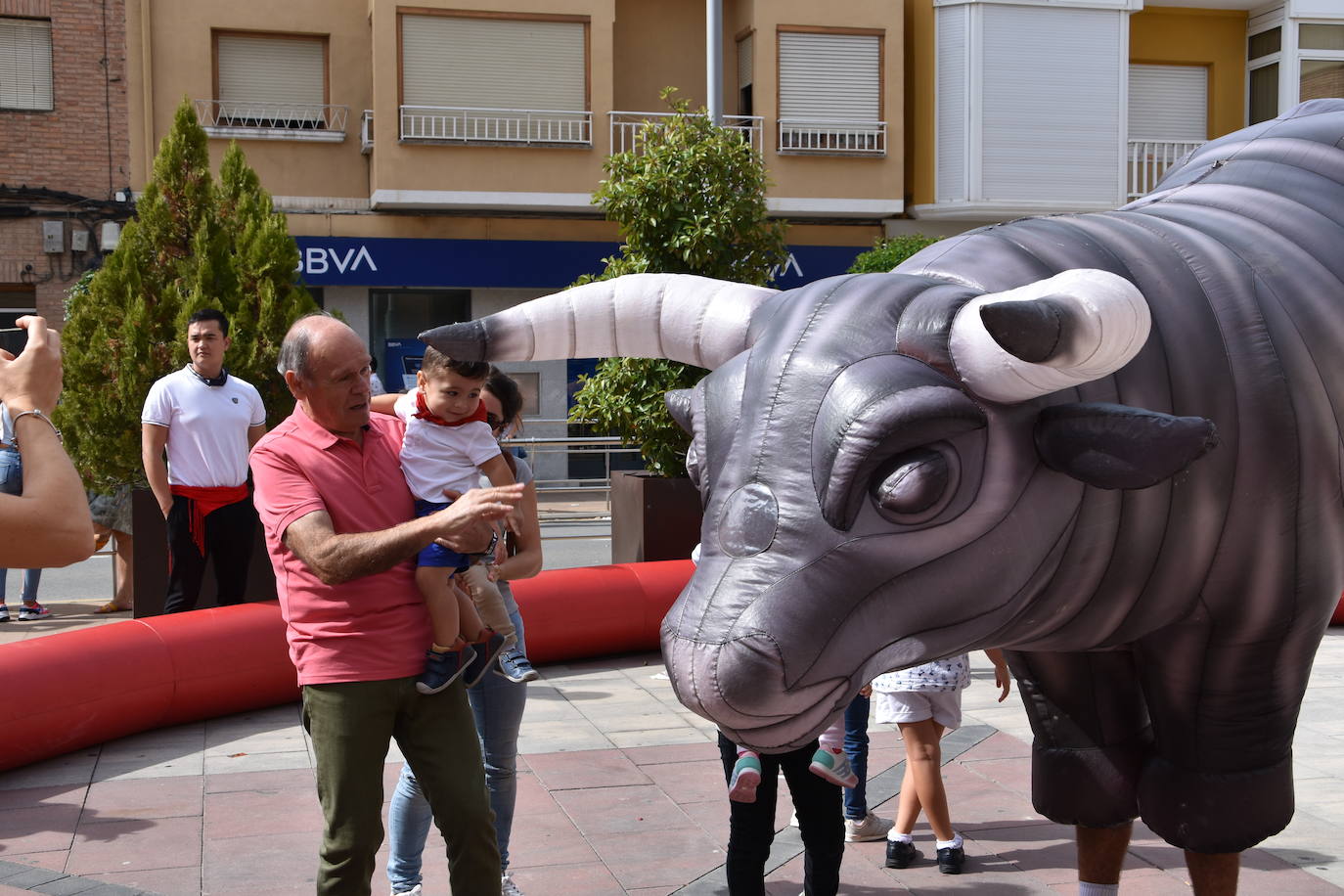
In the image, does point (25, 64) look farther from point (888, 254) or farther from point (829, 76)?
point (888, 254)

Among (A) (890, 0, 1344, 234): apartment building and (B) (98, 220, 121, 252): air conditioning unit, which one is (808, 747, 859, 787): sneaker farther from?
(A) (890, 0, 1344, 234): apartment building

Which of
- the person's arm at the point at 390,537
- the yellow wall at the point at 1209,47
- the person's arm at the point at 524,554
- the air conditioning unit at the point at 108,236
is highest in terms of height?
the yellow wall at the point at 1209,47

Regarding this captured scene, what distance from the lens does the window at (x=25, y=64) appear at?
677 inches

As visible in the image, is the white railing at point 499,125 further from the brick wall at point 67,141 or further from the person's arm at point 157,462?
the person's arm at point 157,462

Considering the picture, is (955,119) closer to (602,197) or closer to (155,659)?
(602,197)

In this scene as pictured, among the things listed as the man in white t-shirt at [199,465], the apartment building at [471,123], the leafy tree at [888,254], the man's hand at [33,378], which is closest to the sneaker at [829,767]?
the man's hand at [33,378]

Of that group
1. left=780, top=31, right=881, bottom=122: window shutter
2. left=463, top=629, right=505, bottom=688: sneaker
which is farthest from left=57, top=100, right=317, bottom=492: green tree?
left=780, top=31, right=881, bottom=122: window shutter

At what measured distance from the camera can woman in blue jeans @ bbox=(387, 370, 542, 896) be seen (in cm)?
411

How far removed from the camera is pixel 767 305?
3068 millimetres

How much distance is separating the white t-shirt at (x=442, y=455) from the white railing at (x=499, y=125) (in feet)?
48.7

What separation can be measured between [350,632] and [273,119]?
Result: 52.9 feet

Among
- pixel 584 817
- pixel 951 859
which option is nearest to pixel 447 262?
pixel 584 817

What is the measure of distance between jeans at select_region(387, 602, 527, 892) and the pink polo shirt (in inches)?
27.8

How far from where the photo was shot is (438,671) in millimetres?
3527
